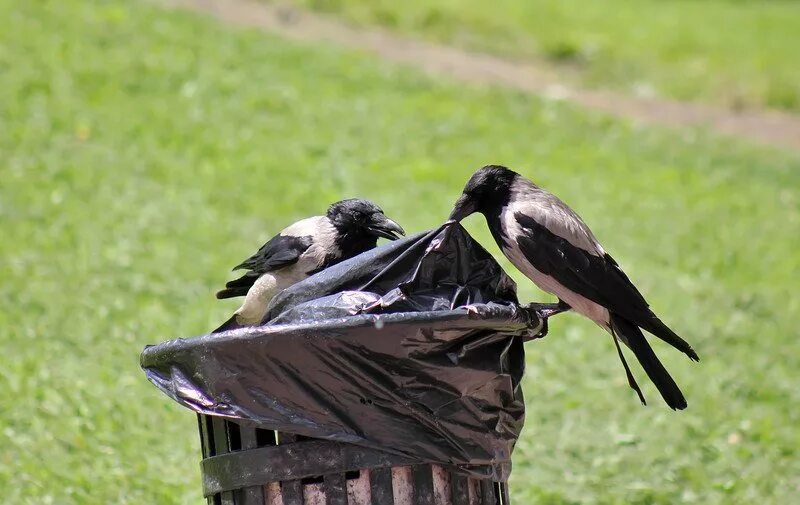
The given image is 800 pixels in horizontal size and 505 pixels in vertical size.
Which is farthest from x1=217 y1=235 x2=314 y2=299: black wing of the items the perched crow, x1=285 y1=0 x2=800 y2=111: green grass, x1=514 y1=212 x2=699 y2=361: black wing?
x1=285 y1=0 x2=800 y2=111: green grass

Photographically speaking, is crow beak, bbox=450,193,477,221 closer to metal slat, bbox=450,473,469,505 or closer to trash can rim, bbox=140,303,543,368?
trash can rim, bbox=140,303,543,368

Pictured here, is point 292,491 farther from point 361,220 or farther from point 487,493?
point 361,220

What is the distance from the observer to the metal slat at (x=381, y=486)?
127 inches

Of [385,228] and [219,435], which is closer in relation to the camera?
[219,435]

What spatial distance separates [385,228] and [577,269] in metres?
0.89

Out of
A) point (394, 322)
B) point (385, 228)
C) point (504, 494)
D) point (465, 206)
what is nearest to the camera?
point (394, 322)

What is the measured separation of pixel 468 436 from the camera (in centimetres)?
333

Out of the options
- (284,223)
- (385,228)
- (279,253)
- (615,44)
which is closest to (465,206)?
(385,228)

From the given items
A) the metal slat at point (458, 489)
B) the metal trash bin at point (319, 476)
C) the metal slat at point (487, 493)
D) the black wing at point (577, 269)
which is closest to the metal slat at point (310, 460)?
the metal trash bin at point (319, 476)

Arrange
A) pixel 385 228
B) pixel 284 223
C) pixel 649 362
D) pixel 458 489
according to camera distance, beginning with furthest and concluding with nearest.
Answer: pixel 284 223
pixel 385 228
pixel 649 362
pixel 458 489

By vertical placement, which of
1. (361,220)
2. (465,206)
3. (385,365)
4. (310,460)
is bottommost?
(310,460)

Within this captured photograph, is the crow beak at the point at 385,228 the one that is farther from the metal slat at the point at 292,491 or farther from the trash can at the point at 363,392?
the metal slat at the point at 292,491

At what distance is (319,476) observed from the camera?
10.8 feet

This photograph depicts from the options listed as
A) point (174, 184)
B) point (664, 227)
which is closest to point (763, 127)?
point (664, 227)
